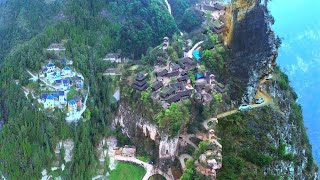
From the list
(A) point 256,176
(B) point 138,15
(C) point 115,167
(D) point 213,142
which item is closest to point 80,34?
(B) point 138,15

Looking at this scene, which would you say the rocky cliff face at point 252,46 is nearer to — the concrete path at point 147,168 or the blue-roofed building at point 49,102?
the concrete path at point 147,168

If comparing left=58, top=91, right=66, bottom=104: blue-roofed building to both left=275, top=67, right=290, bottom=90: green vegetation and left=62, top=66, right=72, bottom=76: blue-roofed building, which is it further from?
left=275, top=67, right=290, bottom=90: green vegetation

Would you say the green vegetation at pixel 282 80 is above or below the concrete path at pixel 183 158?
above

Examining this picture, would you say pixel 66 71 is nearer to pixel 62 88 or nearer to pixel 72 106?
pixel 62 88

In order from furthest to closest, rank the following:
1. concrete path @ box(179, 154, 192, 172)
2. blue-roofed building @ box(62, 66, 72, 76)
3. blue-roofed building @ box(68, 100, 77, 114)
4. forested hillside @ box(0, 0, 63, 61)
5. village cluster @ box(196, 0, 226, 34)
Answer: forested hillside @ box(0, 0, 63, 61) → village cluster @ box(196, 0, 226, 34) → blue-roofed building @ box(62, 66, 72, 76) → blue-roofed building @ box(68, 100, 77, 114) → concrete path @ box(179, 154, 192, 172)

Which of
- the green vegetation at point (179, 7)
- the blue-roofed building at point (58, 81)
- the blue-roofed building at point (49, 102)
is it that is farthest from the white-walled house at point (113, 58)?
the green vegetation at point (179, 7)

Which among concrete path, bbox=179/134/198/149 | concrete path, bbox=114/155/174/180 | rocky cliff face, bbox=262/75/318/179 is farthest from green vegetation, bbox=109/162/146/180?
rocky cliff face, bbox=262/75/318/179

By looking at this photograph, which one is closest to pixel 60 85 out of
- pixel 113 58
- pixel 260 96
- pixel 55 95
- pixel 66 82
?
pixel 66 82
